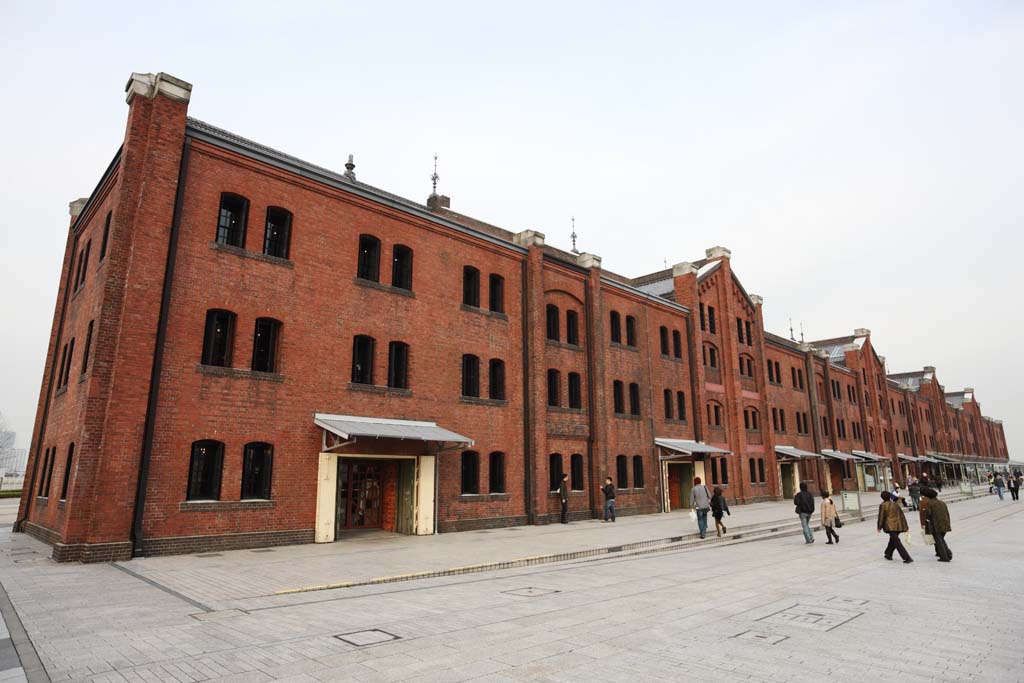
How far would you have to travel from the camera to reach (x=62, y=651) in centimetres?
631

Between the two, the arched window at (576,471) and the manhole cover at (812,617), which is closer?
the manhole cover at (812,617)

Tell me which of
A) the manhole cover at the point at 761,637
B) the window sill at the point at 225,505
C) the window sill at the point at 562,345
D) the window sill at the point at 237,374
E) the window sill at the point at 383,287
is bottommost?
the manhole cover at the point at 761,637

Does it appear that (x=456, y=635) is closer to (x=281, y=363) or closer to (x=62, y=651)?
(x=62, y=651)

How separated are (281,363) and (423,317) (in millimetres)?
5155

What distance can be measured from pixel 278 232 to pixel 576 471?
14423 mm

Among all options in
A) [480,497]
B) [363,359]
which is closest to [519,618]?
[363,359]

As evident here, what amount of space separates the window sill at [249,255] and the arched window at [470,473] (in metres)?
8.44

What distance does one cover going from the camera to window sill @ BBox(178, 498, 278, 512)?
45.7 feet

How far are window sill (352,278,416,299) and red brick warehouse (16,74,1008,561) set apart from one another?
0.07 metres

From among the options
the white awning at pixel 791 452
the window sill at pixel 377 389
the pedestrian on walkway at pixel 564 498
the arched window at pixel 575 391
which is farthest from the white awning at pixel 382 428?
the white awning at pixel 791 452

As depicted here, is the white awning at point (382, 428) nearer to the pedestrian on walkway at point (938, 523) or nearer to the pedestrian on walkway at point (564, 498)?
the pedestrian on walkway at point (564, 498)

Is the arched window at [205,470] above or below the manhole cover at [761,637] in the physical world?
above

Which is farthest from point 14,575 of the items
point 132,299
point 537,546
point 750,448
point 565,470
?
point 750,448

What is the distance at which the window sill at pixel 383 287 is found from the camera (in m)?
18.2
